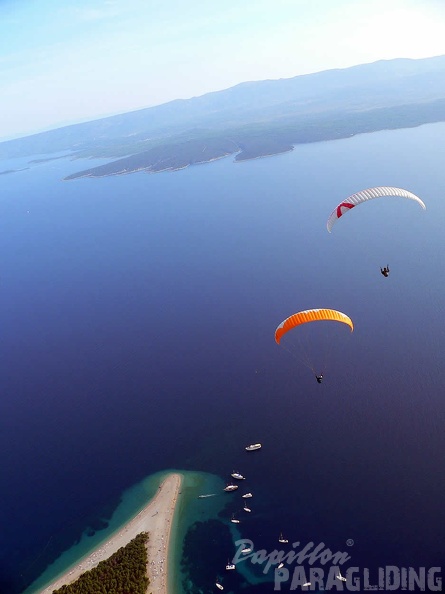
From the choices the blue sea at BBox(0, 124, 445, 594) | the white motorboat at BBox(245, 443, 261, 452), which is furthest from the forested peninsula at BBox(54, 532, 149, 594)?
the white motorboat at BBox(245, 443, 261, 452)

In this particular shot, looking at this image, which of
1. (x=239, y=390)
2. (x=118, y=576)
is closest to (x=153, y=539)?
(x=118, y=576)

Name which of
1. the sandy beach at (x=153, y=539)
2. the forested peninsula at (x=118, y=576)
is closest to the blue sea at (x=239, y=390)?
the sandy beach at (x=153, y=539)

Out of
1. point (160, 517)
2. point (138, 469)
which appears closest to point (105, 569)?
point (160, 517)

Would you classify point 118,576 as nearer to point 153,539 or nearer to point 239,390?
point 153,539

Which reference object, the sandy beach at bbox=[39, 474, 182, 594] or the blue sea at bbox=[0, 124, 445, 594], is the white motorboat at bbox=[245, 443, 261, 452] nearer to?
the blue sea at bbox=[0, 124, 445, 594]

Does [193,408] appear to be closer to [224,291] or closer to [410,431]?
[410,431]

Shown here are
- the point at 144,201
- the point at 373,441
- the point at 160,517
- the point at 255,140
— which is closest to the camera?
the point at 160,517

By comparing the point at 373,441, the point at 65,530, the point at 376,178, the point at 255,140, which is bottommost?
the point at 65,530
